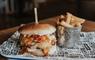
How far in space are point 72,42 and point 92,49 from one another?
0.10 meters

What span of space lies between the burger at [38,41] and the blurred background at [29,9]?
2332mm

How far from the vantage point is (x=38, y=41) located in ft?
3.11

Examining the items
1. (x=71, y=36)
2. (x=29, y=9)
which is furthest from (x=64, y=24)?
(x=29, y=9)

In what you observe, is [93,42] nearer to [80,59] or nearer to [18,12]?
[80,59]

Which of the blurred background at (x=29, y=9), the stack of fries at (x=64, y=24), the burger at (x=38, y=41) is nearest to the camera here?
the burger at (x=38, y=41)

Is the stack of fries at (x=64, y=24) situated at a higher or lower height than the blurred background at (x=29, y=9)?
lower

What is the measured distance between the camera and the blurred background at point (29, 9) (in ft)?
11.2

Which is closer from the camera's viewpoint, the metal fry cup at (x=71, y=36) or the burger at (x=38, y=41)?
the burger at (x=38, y=41)

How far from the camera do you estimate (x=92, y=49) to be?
3.38 ft

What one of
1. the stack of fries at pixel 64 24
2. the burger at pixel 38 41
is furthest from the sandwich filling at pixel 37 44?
the stack of fries at pixel 64 24

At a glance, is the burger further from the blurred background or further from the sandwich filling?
the blurred background

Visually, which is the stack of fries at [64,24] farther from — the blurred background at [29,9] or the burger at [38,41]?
the blurred background at [29,9]

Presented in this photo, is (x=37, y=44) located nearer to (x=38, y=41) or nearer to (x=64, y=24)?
(x=38, y=41)

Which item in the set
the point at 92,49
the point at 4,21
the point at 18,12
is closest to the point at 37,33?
the point at 92,49
